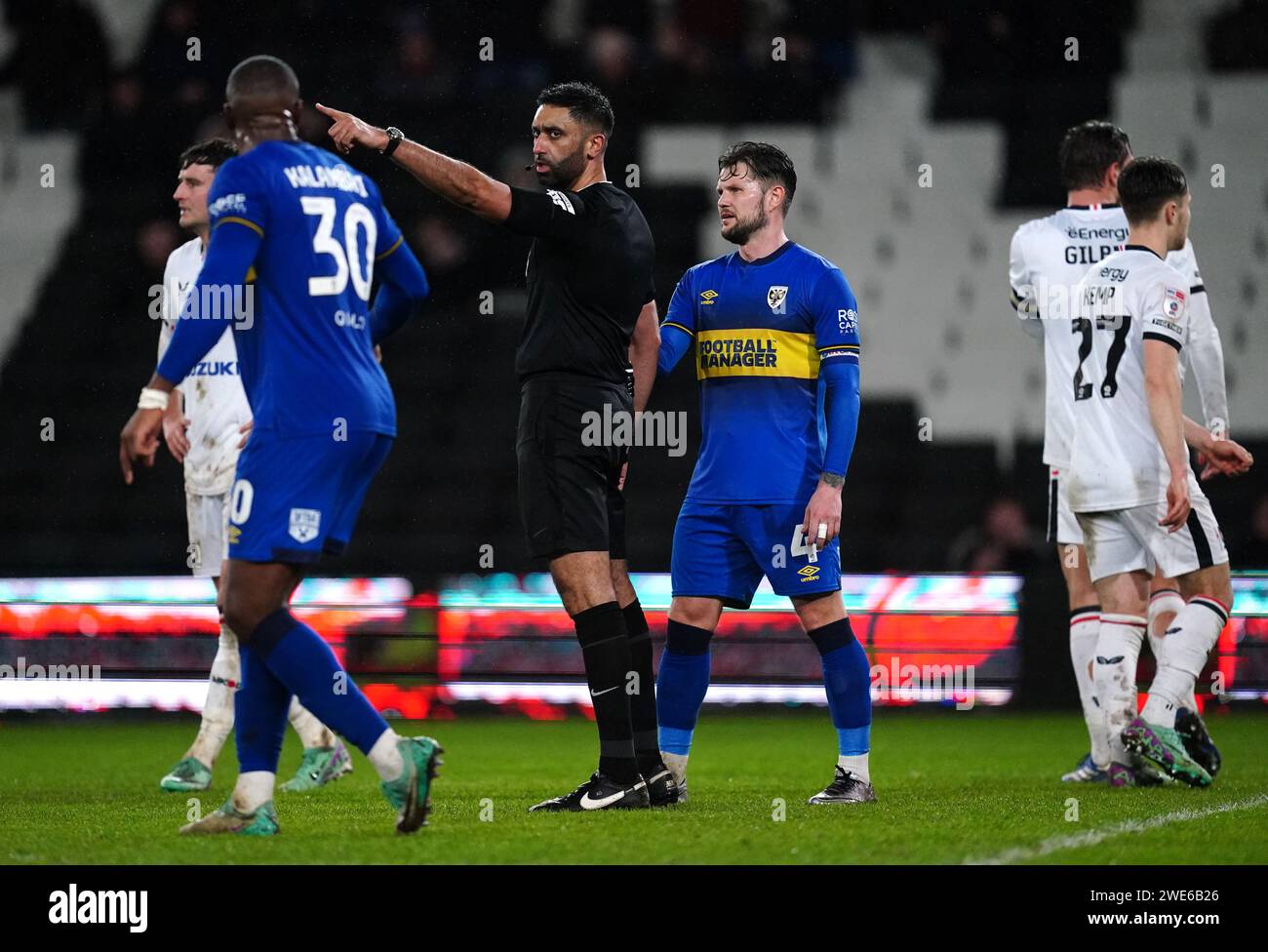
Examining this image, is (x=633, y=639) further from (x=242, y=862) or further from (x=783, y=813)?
(x=242, y=862)

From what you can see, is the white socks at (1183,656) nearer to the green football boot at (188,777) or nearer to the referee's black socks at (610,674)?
the referee's black socks at (610,674)

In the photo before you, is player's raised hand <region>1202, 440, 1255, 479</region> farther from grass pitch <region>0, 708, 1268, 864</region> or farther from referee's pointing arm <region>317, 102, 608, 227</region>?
referee's pointing arm <region>317, 102, 608, 227</region>

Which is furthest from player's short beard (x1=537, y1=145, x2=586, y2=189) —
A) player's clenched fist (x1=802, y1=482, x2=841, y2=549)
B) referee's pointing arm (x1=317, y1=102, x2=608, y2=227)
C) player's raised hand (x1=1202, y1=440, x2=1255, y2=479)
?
player's raised hand (x1=1202, y1=440, x2=1255, y2=479)

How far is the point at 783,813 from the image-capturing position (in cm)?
495

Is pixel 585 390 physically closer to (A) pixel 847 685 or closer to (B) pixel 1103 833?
(A) pixel 847 685

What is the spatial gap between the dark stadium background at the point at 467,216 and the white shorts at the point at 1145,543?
179 inches

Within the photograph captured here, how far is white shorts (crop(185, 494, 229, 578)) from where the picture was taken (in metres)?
6.49

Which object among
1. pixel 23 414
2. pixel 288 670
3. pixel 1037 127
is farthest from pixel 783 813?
pixel 1037 127

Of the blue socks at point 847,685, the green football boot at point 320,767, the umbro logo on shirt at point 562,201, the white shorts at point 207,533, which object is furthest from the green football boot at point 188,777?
the umbro logo on shirt at point 562,201

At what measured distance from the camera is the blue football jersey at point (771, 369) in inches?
215

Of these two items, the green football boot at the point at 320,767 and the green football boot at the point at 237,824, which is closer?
the green football boot at the point at 237,824

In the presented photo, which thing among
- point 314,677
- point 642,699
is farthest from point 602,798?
point 314,677

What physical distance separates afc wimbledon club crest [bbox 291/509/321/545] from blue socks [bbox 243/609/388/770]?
22cm

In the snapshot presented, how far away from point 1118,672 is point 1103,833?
1.52m
